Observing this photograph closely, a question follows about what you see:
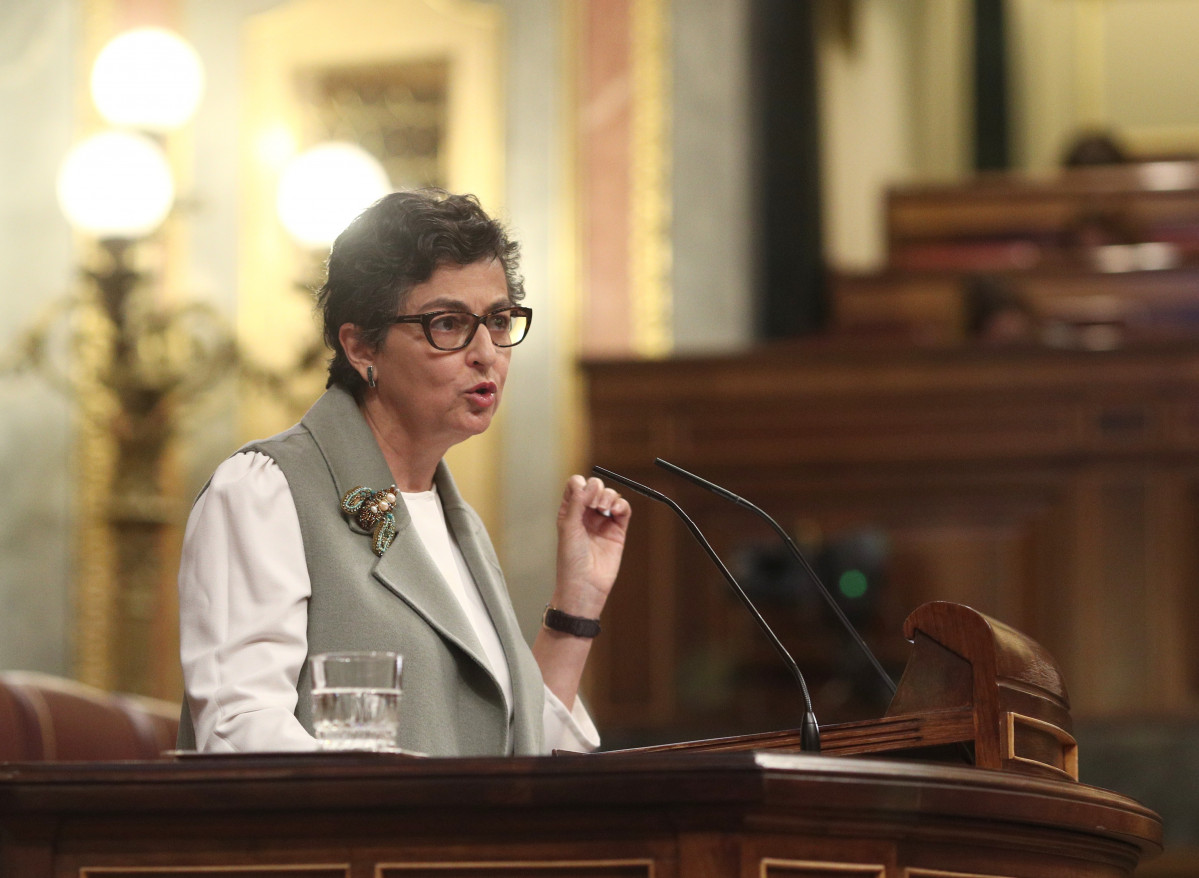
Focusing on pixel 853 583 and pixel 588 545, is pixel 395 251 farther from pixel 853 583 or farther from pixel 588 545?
pixel 853 583

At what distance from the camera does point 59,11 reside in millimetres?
6371

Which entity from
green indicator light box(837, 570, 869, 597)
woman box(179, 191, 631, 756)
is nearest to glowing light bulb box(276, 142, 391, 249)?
green indicator light box(837, 570, 869, 597)

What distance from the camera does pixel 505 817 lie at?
133 centimetres

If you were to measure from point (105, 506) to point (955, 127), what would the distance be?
19.9ft

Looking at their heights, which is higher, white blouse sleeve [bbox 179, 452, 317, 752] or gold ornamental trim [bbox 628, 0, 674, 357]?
gold ornamental trim [bbox 628, 0, 674, 357]

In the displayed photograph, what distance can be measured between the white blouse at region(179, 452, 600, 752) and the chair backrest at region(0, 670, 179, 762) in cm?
76

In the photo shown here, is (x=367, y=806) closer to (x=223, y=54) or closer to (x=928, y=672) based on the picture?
(x=928, y=672)

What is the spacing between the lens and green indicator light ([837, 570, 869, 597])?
4.94 m

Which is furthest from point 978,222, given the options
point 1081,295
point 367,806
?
point 367,806

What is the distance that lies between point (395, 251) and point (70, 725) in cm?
114

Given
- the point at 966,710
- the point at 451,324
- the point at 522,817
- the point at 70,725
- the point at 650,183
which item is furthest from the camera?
the point at 650,183

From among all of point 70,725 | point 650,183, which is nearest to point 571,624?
point 70,725

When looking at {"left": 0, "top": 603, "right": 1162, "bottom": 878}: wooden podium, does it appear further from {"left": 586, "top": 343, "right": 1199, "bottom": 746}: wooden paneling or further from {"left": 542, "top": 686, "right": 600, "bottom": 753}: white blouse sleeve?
{"left": 586, "top": 343, "right": 1199, "bottom": 746}: wooden paneling

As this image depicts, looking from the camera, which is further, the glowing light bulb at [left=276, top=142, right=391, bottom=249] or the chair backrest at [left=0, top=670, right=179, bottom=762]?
the glowing light bulb at [left=276, top=142, right=391, bottom=249]
